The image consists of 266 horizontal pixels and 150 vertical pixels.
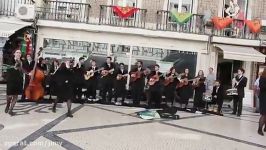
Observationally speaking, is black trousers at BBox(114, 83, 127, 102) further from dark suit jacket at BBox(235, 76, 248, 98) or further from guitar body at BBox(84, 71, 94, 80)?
dark suit jacket at BBox(235, 76, 248, 98)

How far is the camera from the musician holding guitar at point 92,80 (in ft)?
46.1

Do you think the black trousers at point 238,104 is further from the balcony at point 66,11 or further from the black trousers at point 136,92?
the balcony at point 66,11

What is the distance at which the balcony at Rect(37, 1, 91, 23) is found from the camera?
18.3 meters

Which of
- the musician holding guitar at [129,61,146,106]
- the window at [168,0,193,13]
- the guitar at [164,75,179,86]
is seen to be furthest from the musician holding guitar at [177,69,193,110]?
the window at [168,0,193,13]

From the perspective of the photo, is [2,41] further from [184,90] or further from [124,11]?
[184,90]

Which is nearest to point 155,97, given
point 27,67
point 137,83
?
point 137,83

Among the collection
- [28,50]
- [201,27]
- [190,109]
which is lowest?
[190,109]

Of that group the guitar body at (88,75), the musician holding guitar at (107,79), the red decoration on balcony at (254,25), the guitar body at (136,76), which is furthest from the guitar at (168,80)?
the red decoration on balcony at (254,25)

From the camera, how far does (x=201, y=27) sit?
18.4 metres

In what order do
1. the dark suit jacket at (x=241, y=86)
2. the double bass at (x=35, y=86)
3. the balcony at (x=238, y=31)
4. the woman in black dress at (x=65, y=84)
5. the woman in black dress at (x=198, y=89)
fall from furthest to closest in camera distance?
the balcony at (x=238, y=31) < the woman in black dress at (x=198, y=89) < the dark suit jacket at (x=241, y=86) < the double bass at (x=35, y=86) < the woman in black dress at (x=65, y=84)

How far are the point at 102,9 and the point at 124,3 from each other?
104 centimetres

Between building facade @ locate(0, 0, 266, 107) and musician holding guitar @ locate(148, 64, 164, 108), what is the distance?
4105 mm

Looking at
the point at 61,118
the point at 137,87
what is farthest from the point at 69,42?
the point at 61,118

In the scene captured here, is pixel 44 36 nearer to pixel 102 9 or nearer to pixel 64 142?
pixel 102 9
